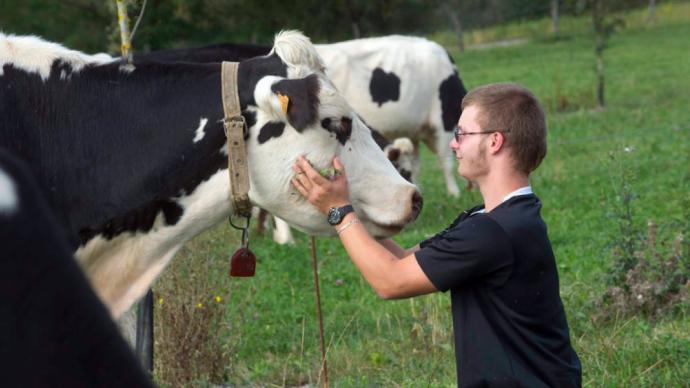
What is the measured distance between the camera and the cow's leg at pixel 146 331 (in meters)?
4.95

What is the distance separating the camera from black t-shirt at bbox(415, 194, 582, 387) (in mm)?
3131

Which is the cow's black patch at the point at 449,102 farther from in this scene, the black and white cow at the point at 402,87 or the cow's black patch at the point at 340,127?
the cow's black patch at the point at 340,127

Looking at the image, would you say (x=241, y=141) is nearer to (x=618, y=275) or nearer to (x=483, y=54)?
(x=618, y=275)

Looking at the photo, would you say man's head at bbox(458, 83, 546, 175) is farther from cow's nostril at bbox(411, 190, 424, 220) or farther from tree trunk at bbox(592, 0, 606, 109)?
tree trunk at bbox(592, 0, 606, 109)

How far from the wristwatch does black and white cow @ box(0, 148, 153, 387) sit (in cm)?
260

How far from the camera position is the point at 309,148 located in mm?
3789

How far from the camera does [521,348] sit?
10.3 ft

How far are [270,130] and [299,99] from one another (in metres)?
0.17

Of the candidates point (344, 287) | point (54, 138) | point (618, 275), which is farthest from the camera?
point (344, 287)

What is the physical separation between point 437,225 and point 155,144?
6549mm

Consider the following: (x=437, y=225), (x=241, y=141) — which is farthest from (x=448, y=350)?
(x=437, y=225)

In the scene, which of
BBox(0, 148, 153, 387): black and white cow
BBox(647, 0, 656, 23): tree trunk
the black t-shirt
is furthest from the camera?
BBox(647, 0, 656, 23): tree trunk

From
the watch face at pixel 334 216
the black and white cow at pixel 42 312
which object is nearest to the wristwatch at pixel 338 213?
the watch face at pixel 334 216

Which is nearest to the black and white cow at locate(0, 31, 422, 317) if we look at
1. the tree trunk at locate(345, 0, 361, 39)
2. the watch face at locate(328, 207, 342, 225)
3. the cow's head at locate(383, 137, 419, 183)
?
the watch face at locate(328, 207, 342, 225)
